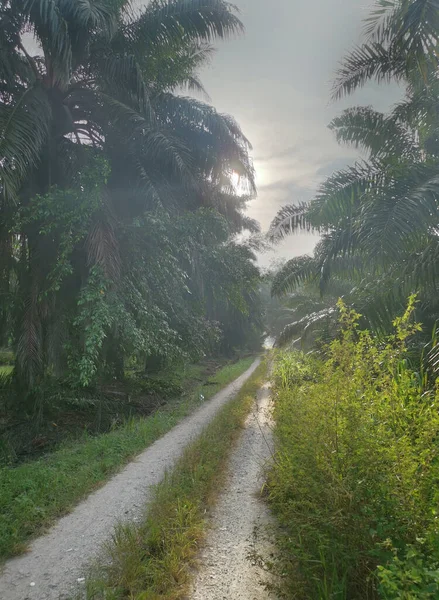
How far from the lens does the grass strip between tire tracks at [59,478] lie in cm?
423

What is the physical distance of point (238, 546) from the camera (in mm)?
3787

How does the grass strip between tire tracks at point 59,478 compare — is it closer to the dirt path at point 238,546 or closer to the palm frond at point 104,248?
the dirt path at point 238,546

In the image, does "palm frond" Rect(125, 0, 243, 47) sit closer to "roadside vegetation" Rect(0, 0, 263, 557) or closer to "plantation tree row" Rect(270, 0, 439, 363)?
"roadside vegetation" Rect(0, 0, 263, 557)

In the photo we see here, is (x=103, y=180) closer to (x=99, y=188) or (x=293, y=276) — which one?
(x=99, y=188)

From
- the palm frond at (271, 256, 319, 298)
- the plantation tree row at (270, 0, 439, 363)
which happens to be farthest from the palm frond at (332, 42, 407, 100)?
the palm frond at (271, 256, 319, 298)

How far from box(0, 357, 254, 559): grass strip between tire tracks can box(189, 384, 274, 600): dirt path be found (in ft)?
5.61

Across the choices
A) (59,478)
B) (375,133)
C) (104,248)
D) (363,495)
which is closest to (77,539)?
(59,478)

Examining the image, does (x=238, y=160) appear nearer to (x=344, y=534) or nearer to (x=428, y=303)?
(x=428, y=303)

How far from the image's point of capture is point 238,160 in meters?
9.85

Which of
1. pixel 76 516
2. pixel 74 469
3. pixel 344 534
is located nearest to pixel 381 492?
pixel 344 534

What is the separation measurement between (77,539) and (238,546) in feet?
5.03

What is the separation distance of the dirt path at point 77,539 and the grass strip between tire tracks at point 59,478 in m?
0.16

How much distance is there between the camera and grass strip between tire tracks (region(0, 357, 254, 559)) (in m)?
4.23

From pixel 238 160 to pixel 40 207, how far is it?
470 cm
